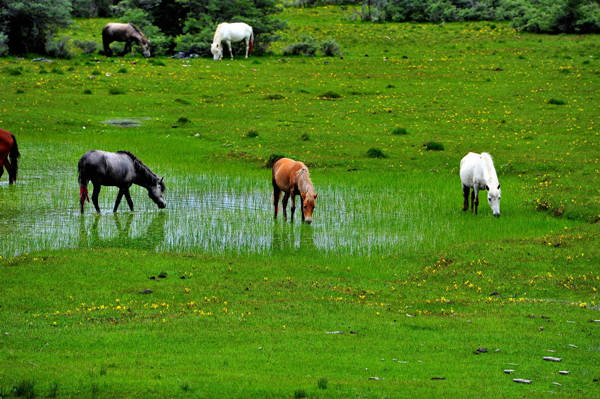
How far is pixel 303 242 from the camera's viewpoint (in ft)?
68.7

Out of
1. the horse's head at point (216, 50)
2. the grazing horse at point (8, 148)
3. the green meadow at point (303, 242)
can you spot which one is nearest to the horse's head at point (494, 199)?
the green meadow at point (303, 242)

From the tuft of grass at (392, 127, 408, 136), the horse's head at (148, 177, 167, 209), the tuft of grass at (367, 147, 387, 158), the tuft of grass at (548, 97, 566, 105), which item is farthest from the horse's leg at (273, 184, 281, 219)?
the tuft of grass at (548, 97, 566, 105)

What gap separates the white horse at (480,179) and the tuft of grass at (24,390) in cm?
1694

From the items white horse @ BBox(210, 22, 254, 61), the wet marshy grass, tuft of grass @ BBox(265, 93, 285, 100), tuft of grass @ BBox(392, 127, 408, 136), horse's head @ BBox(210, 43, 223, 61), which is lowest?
the wet marshy grass

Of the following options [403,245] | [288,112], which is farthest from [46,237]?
[288,112]

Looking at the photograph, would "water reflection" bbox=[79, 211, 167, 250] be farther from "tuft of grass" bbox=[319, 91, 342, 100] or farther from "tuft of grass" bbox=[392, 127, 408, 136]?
"tuft of grass" bbox=[319, 91, 342, 100]

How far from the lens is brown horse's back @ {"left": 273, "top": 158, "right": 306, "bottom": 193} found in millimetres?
22875

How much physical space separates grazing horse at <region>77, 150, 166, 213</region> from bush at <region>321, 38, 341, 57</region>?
120ft

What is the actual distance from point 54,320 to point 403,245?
10113 millimetres

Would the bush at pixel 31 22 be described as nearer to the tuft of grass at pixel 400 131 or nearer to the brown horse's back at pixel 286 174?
the tuft of grass at pixel 400 131

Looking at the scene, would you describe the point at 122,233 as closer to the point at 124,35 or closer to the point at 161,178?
the point at 161,178

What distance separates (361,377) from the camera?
10.5m

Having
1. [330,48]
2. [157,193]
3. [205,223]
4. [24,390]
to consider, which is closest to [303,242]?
[205,223]

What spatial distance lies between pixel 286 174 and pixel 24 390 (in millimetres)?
14261
